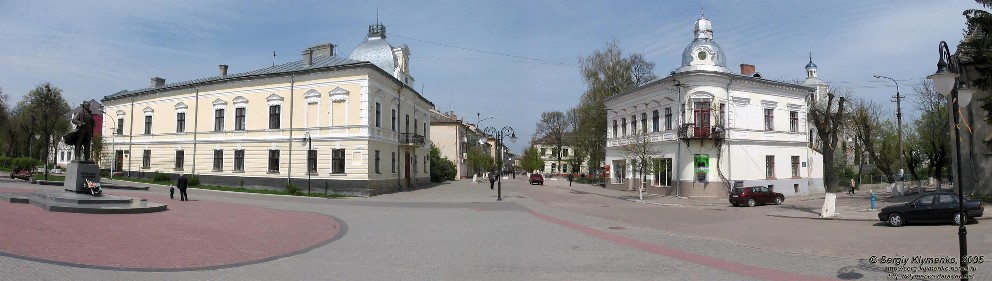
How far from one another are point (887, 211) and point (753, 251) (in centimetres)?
916

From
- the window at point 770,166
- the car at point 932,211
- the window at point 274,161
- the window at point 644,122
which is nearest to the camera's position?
the car at point 932,211

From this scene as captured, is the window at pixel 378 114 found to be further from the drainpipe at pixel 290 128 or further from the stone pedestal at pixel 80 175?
the stone pedestal at pixel 80 175

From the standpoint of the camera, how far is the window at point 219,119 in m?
39.0

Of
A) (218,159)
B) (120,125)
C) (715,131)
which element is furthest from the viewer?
(120,125)

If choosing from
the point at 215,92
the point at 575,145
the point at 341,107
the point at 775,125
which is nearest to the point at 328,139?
the point at 341,107

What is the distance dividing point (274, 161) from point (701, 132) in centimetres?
2803

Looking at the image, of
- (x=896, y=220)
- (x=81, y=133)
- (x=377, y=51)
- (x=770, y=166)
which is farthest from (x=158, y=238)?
(x=770, y=166)

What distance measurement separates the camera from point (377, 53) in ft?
141

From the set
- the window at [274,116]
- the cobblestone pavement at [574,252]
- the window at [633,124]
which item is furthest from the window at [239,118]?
the window at [633,124]

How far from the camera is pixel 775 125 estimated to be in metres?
38.4

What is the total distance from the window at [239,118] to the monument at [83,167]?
17.3 m

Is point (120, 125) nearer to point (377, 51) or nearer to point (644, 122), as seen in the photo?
point (377, 51)

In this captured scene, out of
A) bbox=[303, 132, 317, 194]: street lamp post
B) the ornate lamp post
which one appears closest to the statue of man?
bbox=[303, 132, 317, 194]: street lamp post

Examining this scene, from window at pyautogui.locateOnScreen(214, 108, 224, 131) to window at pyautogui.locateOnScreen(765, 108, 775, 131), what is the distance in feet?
127
